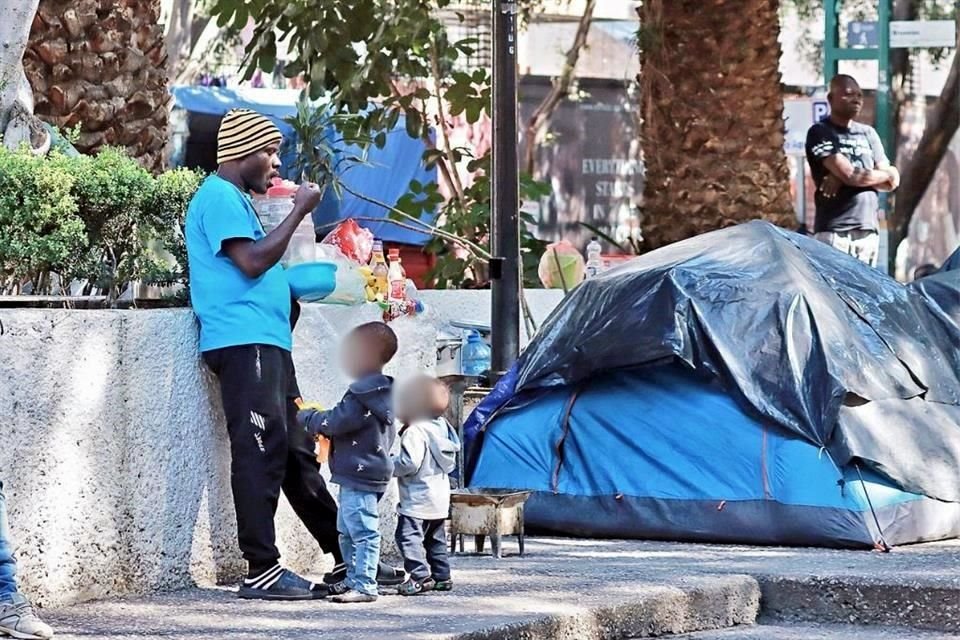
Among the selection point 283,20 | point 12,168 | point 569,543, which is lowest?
point 569,543

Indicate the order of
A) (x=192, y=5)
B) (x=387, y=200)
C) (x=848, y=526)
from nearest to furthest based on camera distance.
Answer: (x=848, y=526), (x=387, y=200), (x=192, y=5)

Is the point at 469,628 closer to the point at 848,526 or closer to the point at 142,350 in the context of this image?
the point at 142,350

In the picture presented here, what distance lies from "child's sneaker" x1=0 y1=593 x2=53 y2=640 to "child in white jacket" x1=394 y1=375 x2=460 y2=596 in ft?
4.99

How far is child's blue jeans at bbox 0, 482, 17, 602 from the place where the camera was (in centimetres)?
552

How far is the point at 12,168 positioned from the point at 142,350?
760mm

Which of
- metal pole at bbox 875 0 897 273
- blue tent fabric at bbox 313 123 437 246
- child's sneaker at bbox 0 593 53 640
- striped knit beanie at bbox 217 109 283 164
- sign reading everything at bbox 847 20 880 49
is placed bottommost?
child's sneaker at bbox 0 593 53 640

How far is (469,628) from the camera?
233 inches

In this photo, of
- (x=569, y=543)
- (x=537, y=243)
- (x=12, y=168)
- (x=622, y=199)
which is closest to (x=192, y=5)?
(x=622, y=199)

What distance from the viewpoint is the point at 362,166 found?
19438 millimetres

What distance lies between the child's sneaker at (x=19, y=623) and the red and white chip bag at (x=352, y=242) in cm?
242

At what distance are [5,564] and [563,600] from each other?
79.1 inches

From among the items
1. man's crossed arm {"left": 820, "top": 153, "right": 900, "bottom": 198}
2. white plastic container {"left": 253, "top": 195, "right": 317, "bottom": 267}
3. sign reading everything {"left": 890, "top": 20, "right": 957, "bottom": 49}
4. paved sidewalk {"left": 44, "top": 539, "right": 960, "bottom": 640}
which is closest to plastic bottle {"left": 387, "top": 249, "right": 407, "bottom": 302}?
white plastic container {"left": 253, "top": 195, "right": 317, "bottom": 267}

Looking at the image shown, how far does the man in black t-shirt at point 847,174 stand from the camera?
452 inches

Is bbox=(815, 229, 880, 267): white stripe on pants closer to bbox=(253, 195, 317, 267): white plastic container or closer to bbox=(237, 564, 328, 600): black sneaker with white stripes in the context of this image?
bbox=(253, 195, 317, 267): white plastic container
